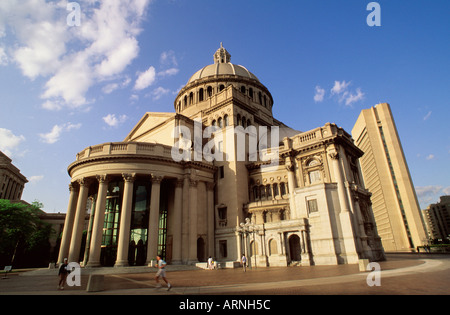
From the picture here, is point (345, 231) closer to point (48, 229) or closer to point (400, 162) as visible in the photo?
point (48, 229)

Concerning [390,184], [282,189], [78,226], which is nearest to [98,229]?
[78,226]

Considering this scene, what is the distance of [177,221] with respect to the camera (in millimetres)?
34000

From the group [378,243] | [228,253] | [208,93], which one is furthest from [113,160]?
[378,243]

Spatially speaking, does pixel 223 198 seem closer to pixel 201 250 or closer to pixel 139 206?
pixel 201 250

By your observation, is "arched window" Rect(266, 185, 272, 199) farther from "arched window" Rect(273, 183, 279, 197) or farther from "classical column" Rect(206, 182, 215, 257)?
"classical column" Rect(206, 182, 215, 257)

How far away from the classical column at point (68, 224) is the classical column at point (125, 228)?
8726 millimetres

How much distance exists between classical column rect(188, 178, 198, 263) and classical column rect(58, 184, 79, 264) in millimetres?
15835

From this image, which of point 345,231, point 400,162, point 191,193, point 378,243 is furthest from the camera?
point 400,162

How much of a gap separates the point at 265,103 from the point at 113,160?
36.8 metres

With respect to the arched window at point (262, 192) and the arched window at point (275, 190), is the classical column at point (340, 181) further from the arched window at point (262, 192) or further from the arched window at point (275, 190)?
the arched window at point (262, 192)

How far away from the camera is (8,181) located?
7875cm
